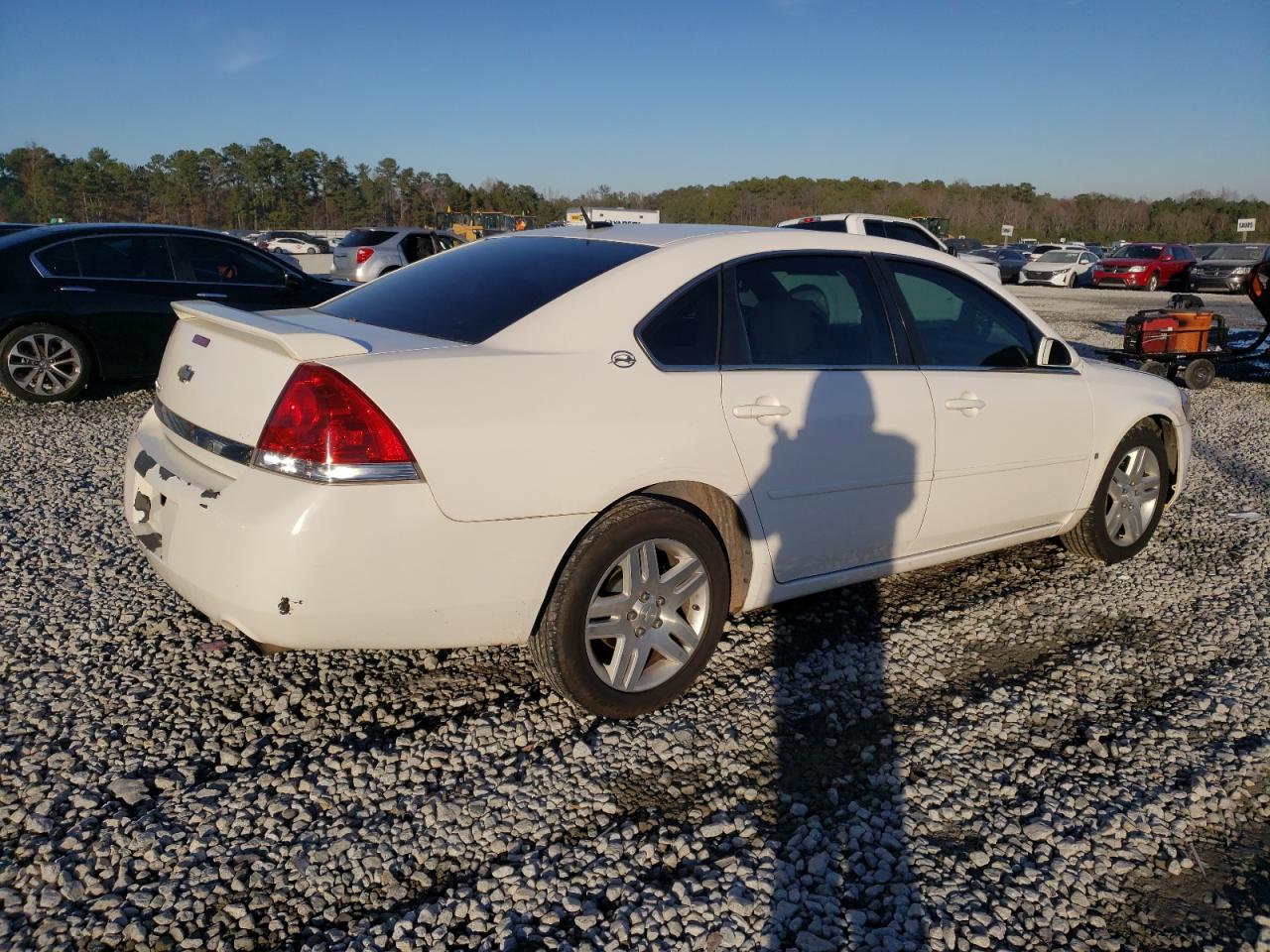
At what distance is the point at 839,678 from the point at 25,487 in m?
4.93

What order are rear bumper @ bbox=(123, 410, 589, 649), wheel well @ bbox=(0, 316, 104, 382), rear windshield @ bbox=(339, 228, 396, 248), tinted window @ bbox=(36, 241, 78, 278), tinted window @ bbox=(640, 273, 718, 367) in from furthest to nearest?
rear windshield @ bbox=(339, 228, 396, 248) < tinted window @ bbox=(36, 241, 78, 278) < wheel well @ bbox=(0, 316, 104, 382) < tinted window @ bbox=(640, 273, 718, 367) < rear bumper @ bbox=(123, 410, 589, 649)

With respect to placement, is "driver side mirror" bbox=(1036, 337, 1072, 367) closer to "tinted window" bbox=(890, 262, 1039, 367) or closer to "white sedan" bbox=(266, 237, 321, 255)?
"tinted window" bbox=(890, 262, 1039, 367)

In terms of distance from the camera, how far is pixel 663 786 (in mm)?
2768

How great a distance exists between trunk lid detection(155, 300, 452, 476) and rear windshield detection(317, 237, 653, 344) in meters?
0.14

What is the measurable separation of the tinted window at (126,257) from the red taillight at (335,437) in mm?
6509

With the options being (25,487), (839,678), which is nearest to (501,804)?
(839,678)

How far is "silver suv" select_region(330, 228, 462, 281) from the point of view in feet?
62.1

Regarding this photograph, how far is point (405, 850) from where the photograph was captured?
2428 millimetres

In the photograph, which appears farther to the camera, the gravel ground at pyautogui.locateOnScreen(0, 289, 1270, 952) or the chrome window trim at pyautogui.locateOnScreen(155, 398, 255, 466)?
the chrome window trim at pyautogui.locateOnScreen(155, 398, 255, 466)

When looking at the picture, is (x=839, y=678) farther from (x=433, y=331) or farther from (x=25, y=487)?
(x=25, y=487)

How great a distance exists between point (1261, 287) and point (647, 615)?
11610 mm

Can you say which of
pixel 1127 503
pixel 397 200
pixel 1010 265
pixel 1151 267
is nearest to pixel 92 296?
pixel 1127 503

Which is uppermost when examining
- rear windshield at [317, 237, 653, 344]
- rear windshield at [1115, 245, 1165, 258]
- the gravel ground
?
rear windshield at [1115, 245, 1165, 258]

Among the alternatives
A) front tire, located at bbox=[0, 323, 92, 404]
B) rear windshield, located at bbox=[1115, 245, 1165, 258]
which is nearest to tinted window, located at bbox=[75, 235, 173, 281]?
front tire, located at bbox=[0, 323, 92, 404]
